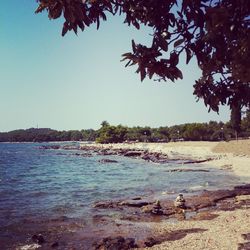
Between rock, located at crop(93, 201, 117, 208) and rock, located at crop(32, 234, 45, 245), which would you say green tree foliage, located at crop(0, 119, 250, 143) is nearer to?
rock, located at crop(93, 201, 117, 208)

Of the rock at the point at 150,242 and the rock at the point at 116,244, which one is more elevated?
the rock at the point at 150,242

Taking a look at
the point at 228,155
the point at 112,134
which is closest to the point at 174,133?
the point at 112,134

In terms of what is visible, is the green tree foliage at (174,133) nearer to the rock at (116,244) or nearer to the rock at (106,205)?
the rock at (106,205)

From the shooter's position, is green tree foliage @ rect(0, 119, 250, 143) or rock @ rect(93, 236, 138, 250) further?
green tree foliage @ rect(0, 119, 250, 143)

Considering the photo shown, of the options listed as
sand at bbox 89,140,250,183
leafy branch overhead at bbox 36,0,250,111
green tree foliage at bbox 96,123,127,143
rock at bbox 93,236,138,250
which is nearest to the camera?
leafy branch overhead at bbox 36,0,250,111

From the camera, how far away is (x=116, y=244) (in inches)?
566

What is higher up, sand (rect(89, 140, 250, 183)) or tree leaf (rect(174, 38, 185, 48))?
tree leaf (rect(174, 38, 185, 48))

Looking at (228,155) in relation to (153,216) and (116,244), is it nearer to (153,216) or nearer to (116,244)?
(153,216)

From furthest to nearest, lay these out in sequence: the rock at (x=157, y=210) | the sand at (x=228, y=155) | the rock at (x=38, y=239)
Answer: the sand at (x=228, y=155) → the rock at (x=157, y=210) → the rock at (x=38, y=239)

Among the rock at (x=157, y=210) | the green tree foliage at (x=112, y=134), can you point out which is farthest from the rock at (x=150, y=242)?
the green tree foliage at (x=112, y=134)

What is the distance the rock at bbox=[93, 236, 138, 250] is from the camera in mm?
14109

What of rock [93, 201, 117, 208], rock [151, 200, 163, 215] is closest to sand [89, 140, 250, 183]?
rock [93, 201, 117, 208]

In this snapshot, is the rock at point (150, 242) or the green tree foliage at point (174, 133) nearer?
the rock at point (150, 242)

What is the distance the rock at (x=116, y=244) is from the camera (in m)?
14.1
